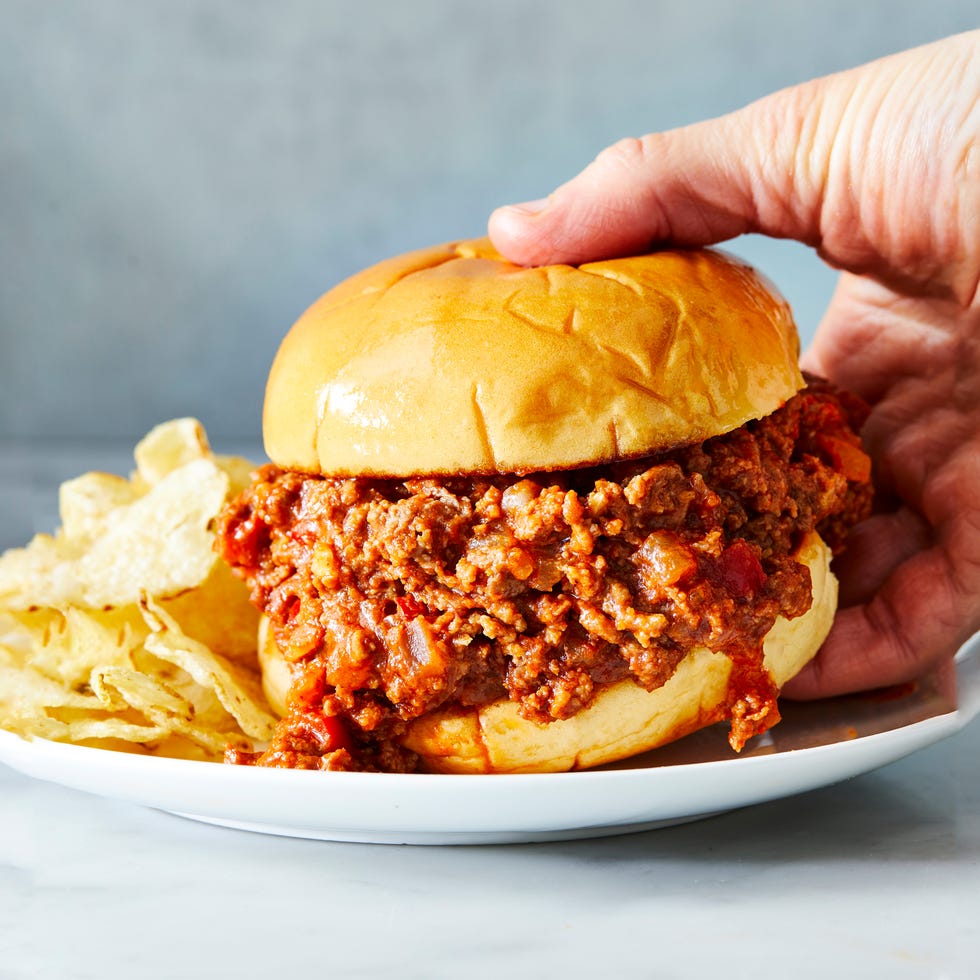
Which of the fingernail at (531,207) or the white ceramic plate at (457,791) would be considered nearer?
the white ceramic plate at (457,791)

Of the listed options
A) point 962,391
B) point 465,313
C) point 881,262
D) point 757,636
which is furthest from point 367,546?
point 962,391

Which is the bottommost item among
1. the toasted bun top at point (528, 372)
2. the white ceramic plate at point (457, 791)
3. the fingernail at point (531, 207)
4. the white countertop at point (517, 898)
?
the white countertop at point (517, 898)

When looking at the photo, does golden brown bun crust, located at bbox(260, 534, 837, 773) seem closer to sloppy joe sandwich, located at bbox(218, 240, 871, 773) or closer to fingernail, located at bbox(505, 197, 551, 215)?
sloppy joe sandwich, located at bbox(218, 240, 871, 773)

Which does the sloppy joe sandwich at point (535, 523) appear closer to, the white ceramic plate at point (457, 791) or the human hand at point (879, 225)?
the white ceramic plate at point (457, 791)

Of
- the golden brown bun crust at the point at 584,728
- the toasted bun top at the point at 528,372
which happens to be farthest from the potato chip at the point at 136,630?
the toasted bun top at the point at 528,372

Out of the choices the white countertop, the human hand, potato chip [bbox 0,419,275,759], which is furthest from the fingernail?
the white countertop

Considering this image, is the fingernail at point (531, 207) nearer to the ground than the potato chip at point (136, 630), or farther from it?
farther from it

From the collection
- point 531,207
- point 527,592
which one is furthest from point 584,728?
point 531,207

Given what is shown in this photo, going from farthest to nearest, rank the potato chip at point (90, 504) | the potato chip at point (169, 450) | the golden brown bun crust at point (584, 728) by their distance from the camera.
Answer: the potato chip at point (169, 450)
the potato chip at point (90, 504)
the golden brown bun crust at point (584, 728)
